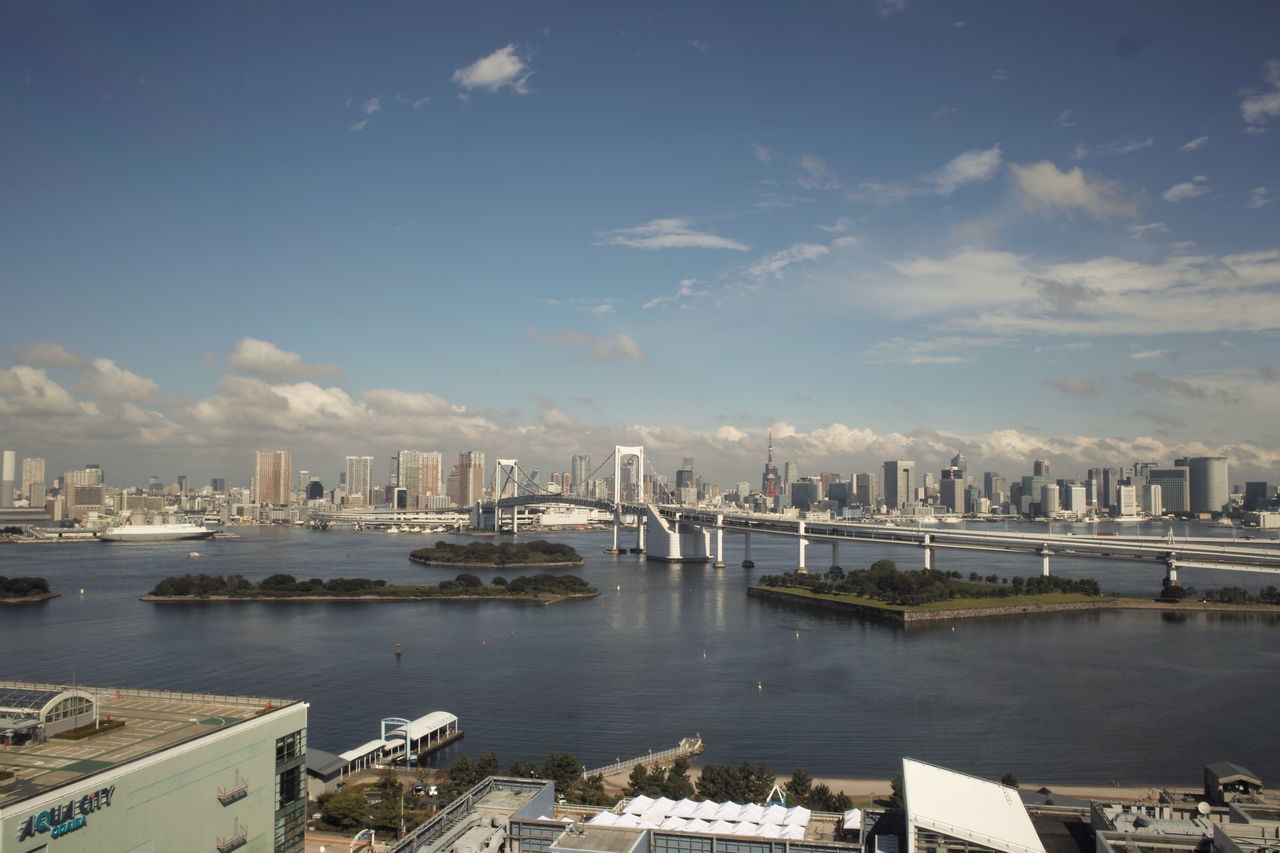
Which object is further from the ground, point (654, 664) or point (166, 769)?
point (166, 769)

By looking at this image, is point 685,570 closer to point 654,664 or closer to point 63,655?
point 654,664

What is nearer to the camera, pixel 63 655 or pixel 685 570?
pixel 63 655

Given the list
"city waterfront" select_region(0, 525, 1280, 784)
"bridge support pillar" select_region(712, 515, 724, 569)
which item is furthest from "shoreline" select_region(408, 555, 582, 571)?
"city waterfront" select_region(0, 525, 1280, 784)

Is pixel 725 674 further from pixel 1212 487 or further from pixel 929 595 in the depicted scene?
pixel 1212 487

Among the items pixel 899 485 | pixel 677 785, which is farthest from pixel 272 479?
pixel 677 785

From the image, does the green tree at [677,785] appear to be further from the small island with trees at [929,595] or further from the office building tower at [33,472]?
the office building tower at [33,472]

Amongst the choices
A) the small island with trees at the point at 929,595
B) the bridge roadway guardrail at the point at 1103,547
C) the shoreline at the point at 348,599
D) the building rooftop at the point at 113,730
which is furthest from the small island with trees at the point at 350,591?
the building rooftop at the point at 113,730

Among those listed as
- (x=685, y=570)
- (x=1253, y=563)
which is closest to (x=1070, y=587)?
(x=1253, y=563)
